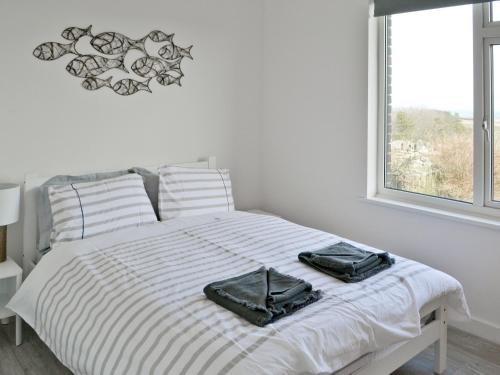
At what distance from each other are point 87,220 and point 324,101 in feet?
6.02

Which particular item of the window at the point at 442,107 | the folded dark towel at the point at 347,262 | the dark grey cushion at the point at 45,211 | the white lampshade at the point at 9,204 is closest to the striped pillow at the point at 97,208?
the dark grey cushion at the point at 45,211

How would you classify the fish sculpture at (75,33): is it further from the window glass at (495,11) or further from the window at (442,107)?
the window glass at (495,11)

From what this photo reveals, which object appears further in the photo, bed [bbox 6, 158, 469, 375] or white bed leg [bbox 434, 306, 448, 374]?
white bed leg [bbox 434, 306, 448, 374]

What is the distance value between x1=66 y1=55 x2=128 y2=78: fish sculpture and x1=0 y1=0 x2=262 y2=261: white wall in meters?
0.06

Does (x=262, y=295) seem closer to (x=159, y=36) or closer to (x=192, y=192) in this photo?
(x=192, y=192)

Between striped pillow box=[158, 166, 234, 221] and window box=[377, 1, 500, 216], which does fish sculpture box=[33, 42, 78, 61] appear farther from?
window box=[377, 1, 500, 216]

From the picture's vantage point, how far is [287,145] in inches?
148

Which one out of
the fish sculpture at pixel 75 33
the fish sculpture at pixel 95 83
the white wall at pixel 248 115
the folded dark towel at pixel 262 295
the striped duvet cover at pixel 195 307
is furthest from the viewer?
the fish sculpture at pixel 95 83

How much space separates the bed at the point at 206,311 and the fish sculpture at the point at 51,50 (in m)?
0.80

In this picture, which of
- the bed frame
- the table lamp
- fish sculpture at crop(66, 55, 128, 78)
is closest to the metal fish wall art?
fish sculpture at crop(66, 55, 128, 78)

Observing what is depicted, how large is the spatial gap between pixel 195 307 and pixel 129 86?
1.91 metres

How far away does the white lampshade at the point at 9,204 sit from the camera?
8.48 ft

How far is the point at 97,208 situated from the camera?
9.12 feet

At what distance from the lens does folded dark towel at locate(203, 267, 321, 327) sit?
1.75 meters
